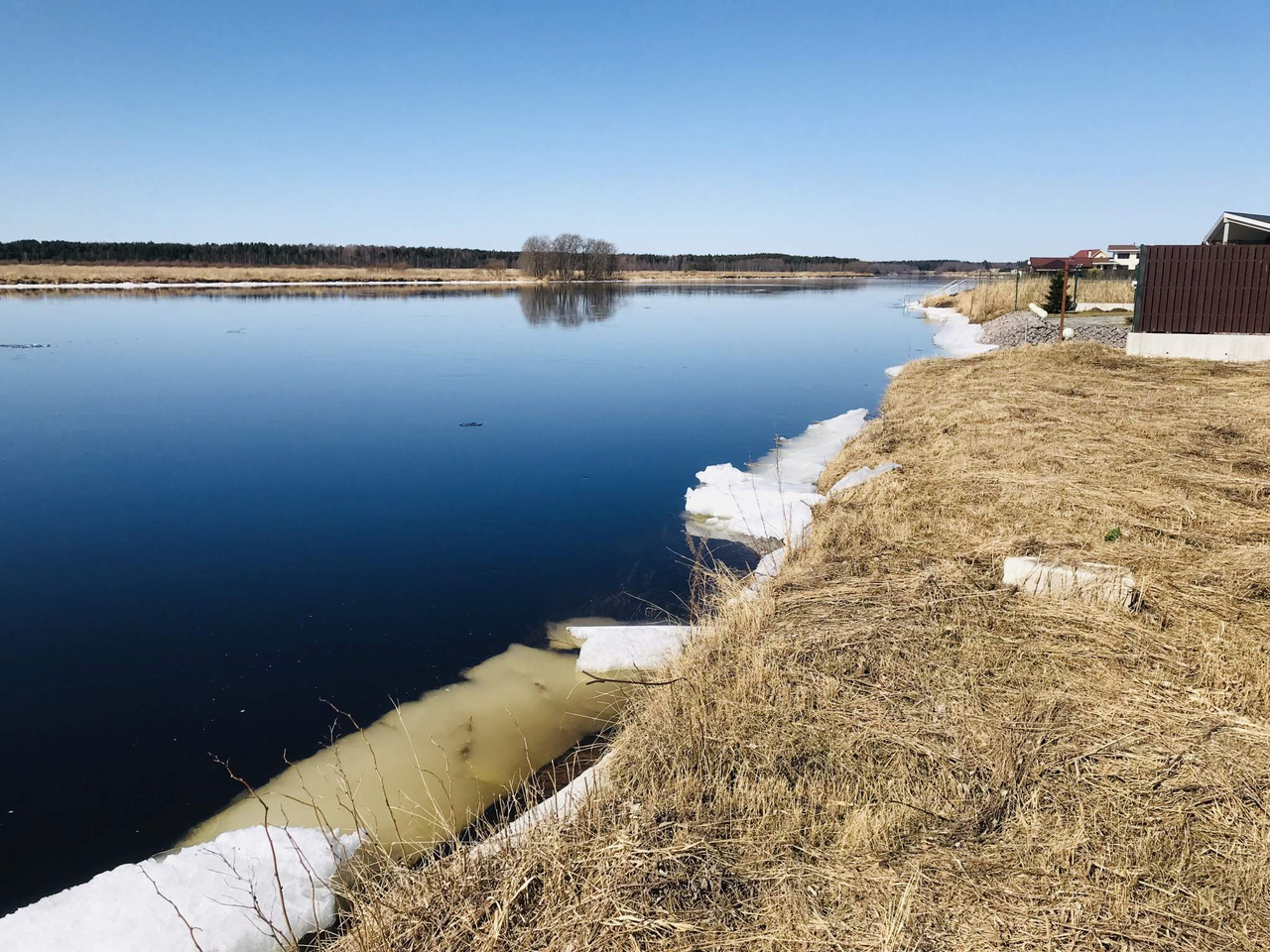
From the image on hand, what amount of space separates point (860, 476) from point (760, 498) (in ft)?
3.60

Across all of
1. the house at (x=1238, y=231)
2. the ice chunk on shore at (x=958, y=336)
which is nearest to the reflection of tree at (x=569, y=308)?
the ice chunk on shore at (x=958, y=336)

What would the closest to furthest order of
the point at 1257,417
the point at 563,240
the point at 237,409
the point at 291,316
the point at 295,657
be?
the point at 295,657 < the point at 1257,417 < the point at 237,409 < the point at 291,316 < the point at 563,240

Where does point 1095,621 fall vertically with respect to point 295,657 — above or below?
above

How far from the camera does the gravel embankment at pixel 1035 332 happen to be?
17766 millimetres

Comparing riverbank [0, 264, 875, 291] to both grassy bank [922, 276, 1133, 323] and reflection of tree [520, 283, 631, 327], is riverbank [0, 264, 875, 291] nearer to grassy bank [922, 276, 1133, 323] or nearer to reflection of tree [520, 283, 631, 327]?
reflection of tree [520, 283, 631, 327]

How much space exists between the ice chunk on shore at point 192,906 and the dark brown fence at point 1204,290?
16507 mm

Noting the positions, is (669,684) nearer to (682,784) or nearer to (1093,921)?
(682,784)

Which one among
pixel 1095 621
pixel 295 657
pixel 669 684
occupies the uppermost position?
pixel 1095 621

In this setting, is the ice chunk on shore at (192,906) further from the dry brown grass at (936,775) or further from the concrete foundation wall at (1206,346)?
the concrete foundation wall at (1206,346)

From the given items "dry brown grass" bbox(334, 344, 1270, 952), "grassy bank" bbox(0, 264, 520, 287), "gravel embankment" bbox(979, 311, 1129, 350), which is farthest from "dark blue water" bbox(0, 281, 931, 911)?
"grassy bank" bbox(0, 264, 520, 287)

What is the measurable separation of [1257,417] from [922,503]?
5.38m

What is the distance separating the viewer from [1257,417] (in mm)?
8961

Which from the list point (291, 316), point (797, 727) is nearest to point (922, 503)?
point (797, 727)

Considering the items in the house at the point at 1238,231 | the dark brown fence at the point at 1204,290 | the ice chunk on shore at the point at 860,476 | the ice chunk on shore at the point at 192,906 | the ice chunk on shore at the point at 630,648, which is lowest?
the ice chunk on shore at the point at 192,906
